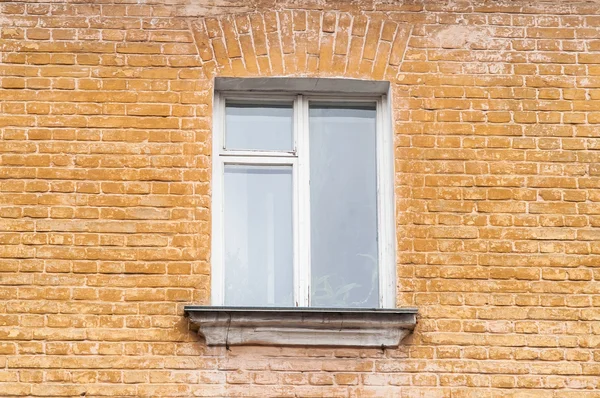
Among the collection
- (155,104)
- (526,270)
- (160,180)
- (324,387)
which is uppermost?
(155,104)

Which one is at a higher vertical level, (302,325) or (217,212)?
(217,212)

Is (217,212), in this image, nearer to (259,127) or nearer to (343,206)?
(259,127)

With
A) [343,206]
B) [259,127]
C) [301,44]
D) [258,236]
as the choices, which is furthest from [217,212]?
[301,44]

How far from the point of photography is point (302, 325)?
283 inches

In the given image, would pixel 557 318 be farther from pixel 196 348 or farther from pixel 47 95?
pixel 47 95

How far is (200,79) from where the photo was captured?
25.4 ft

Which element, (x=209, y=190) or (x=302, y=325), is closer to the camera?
(x=302, y=325)

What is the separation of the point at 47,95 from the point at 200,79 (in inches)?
40.4

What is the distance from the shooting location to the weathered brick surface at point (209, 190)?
7.20 m

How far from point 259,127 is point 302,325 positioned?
1.51 metres

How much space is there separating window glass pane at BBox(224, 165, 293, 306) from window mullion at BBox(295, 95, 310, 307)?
7cm

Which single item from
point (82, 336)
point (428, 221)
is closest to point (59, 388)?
point (82, 336)

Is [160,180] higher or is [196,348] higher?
[160,180]

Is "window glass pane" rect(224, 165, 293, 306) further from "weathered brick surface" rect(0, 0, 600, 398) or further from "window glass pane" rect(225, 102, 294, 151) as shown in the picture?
"weathered brick surface" rect(0, 0, 600, 398)
